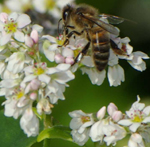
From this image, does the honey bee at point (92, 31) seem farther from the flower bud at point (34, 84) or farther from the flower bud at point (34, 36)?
the flower bud at point (34, 84)

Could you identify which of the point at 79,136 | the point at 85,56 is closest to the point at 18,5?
the point at 85,56

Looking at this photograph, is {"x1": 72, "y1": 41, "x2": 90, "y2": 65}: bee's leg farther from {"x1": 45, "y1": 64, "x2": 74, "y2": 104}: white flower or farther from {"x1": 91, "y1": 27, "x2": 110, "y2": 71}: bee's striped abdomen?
{"x1": 45, "y1": 64, "x2": 74, "y2": 104}: white flower

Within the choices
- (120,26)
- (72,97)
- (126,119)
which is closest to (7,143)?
(126,119)

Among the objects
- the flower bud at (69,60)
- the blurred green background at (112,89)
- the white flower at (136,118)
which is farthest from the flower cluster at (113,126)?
the blurred green background at (112,89)

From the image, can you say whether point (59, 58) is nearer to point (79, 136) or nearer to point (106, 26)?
point (106, 26)

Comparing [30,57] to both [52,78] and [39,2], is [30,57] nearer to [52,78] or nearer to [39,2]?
[52,78]

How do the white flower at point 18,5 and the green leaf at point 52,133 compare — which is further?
the white flower at point 18,5
